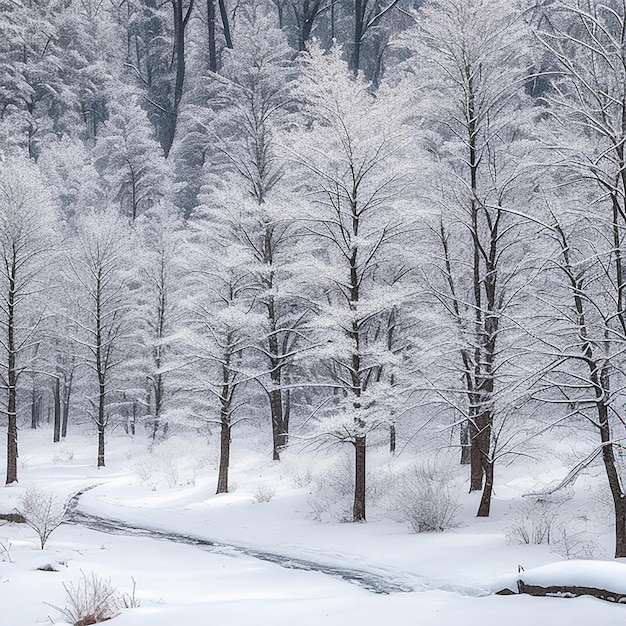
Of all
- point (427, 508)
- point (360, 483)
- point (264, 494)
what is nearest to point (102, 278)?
point (264, 494)

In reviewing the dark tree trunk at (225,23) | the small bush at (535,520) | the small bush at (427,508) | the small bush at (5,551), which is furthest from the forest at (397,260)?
the dark tree trunk at (225,23)

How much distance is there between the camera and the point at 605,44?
9844mm

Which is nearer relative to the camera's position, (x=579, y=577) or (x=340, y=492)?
(x=579, y=577)

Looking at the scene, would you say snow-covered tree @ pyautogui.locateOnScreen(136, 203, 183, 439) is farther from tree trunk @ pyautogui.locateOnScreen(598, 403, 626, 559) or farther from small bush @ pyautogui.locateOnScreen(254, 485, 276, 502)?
tree trunk @ pyautogui.locateOnScreen(598, 403, 626, 559)

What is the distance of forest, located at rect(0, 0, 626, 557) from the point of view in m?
9.30

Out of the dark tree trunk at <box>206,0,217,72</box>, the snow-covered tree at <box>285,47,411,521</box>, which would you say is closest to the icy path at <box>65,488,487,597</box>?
the snow-covered tree at <box>285,47,411,521</box>

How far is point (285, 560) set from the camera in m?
10.9

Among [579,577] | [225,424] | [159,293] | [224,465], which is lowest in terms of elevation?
[224,465]

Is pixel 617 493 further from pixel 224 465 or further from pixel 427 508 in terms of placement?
pixel 224 465

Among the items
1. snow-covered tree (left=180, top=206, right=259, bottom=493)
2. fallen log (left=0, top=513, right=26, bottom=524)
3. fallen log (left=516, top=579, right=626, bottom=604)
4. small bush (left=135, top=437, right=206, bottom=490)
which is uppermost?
snow-covered tree (left=180, top=206, right=259, bottom=493)

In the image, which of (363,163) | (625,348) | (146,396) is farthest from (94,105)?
(625,348)

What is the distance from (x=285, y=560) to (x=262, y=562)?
547 mm

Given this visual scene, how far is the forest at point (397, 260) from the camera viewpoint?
930cm

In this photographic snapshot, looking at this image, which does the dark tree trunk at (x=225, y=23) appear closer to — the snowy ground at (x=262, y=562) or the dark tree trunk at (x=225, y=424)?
the dark tree trunk at (x=225, y=424)
